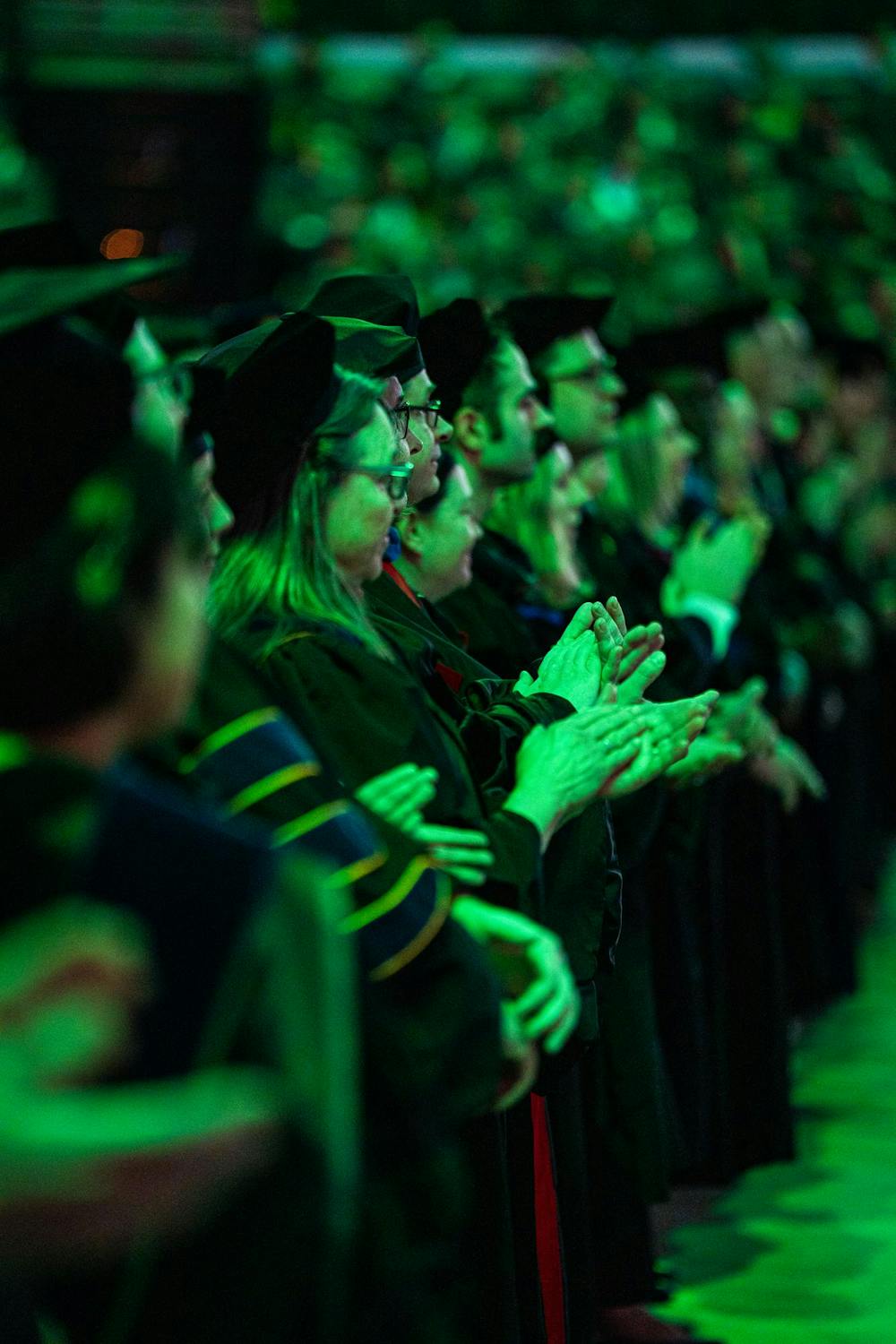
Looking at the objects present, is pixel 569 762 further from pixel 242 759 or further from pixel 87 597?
pixel 87 597

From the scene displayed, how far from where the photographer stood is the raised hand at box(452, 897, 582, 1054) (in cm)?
226

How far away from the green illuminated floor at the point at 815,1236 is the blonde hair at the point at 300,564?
2129mm

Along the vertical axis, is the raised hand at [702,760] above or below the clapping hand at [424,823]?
above

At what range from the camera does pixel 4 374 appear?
6.94ft

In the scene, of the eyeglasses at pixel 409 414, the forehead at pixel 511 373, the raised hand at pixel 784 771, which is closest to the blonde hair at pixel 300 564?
the eyeglasses at pixel 409 414

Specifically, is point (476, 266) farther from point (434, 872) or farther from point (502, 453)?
point (434, 872)

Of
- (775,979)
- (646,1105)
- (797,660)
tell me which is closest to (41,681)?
(646,1105)

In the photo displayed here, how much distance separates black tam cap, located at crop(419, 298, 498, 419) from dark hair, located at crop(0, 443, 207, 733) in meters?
2.31

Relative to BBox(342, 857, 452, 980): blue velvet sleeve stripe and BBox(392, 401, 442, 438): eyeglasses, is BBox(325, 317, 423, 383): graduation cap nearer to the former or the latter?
BBox(392, 401, 442, 438): eyeglasses

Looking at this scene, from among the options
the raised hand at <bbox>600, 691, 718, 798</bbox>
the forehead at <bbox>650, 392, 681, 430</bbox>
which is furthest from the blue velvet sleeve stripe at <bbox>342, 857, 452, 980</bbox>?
the forehead at <bbox>650, 392, 681, 430</bbox>

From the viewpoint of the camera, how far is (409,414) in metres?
3.22

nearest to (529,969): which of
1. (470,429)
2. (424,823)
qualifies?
(424,823)

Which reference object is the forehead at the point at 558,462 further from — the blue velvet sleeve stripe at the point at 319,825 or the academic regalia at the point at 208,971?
the academic regalia at the point at 208,971

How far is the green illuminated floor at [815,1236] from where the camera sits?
426cm
